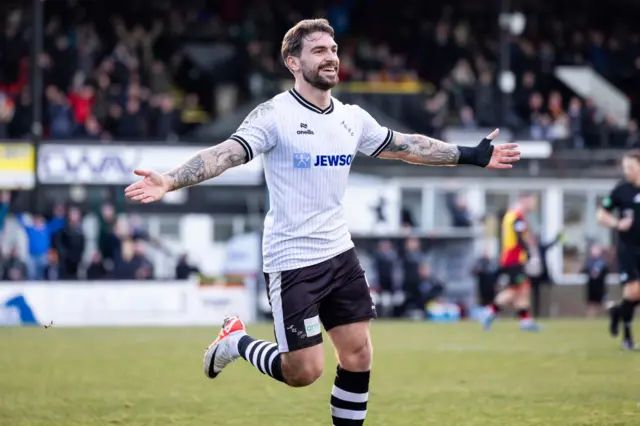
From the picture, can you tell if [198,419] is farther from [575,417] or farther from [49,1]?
[49,1]

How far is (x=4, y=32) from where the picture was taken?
95.3 feet

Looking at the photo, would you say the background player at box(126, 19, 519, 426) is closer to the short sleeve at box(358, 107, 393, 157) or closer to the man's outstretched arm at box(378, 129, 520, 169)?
the short sleeve at box(358, 107, 393, 157)

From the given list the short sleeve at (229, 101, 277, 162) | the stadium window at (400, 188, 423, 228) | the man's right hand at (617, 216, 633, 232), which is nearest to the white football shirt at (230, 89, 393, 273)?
the short sleeve at (229, 101, 277, 162)

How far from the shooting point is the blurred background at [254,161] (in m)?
24.2

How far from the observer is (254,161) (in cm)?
2594

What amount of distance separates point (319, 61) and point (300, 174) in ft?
2.14

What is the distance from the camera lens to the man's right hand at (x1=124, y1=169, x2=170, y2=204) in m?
6.98

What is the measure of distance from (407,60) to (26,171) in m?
10.3

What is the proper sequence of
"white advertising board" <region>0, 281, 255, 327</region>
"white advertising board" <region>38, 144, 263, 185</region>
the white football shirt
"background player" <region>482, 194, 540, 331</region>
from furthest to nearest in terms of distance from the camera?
"white advertising board" <region>38, 144, 263, 185</region> → "white advertising board" <region>0, 281, 255, 327</region> → "background player" <region>482, 194, 540, 331</region> → the white football shirt

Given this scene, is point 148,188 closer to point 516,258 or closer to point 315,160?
point 315,160

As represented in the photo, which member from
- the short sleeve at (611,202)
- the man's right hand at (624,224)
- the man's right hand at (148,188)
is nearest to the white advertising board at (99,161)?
the short sleeve at (611,202)

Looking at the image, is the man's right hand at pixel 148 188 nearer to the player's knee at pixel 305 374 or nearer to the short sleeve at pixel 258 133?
the short sleeve at pixel 258 133

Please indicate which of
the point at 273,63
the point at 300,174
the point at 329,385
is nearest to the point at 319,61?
the point at 300,174

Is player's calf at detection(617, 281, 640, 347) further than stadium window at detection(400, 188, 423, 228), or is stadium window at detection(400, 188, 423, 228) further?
stadium window at detection(400, 188, 423, 228)
